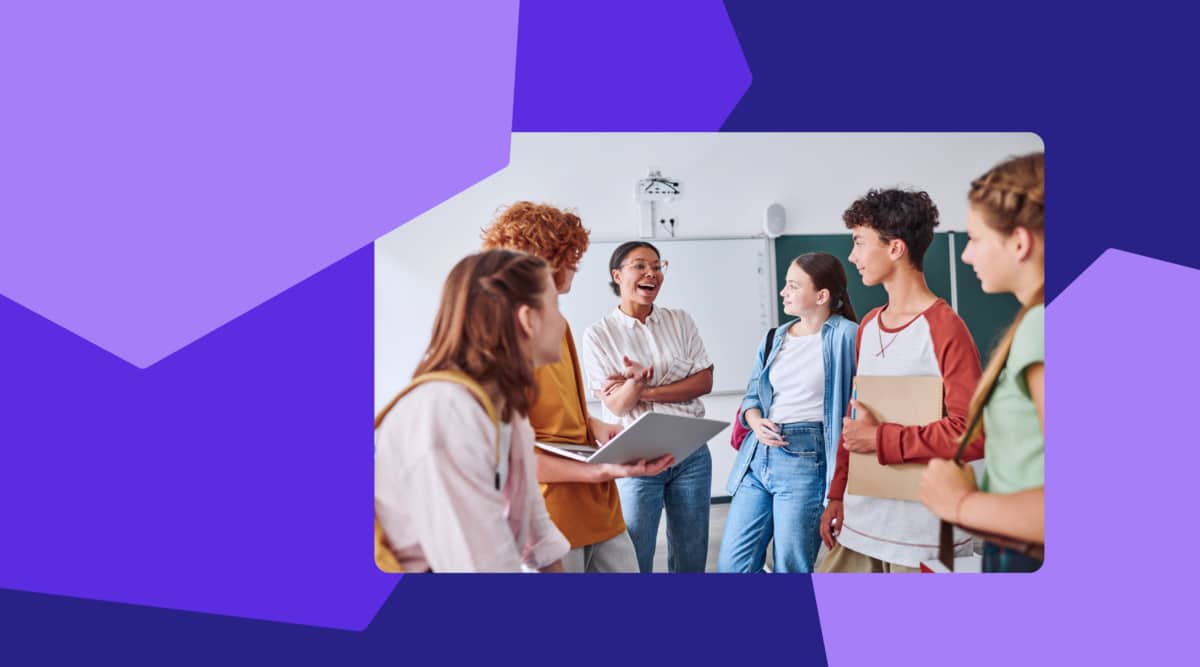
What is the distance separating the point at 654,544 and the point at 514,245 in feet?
2.85

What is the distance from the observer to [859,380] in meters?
2.58

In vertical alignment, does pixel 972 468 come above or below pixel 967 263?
below

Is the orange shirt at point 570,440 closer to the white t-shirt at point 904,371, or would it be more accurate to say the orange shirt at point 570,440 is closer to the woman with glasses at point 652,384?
the woman with glasses at point 652,384

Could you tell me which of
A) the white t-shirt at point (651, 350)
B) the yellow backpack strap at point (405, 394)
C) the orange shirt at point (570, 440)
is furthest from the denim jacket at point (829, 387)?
the yellow backpack strap at point (405, 394)

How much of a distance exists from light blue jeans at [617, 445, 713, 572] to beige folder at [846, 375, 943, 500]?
386 mm

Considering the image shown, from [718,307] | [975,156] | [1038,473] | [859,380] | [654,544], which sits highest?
[975,156]

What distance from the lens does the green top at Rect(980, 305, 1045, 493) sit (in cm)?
250

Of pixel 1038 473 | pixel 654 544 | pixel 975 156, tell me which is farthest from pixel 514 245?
pixel 1038 473

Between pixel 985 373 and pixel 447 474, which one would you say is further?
pixel 985 373

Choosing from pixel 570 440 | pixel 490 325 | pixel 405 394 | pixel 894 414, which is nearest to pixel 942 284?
pixel 894 414

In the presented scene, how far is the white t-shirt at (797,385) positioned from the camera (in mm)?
Result: 2586

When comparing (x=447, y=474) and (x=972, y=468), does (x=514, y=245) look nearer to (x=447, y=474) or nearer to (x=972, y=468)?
(x=447, y=474)

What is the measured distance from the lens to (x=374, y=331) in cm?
254

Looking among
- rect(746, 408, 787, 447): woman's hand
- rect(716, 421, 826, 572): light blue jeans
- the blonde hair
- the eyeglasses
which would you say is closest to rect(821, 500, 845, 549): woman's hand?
rect(716, 421, 826, 572): light blue jeans
